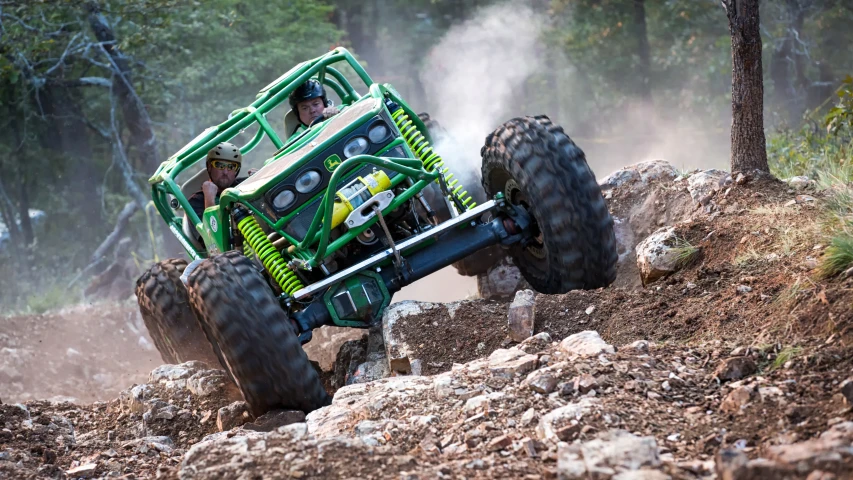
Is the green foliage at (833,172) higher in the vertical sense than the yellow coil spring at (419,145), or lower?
lower

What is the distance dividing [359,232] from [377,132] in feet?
2.51

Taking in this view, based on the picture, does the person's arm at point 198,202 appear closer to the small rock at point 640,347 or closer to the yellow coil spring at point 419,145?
the yellow coil spring at point 419,145

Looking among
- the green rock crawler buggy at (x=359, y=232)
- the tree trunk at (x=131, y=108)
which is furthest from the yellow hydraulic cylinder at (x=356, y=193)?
the tree trunk at (x=131, y=108)

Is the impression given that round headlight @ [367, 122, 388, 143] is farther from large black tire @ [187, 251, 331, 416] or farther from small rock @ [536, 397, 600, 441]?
small rock @ [536, 397, 600, 441]

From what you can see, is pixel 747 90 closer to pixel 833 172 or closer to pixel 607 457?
pixel 833 172

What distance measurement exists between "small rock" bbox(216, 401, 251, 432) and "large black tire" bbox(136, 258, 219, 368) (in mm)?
1757

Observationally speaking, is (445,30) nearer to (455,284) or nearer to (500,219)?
(455,284)

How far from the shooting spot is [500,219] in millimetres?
6895

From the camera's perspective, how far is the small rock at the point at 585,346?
4.88 metres

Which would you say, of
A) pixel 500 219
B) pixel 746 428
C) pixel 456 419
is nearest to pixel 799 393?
pixel 746 428

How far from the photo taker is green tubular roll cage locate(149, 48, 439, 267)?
652cm

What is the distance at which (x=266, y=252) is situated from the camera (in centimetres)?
682

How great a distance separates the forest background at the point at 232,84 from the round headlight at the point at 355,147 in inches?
297

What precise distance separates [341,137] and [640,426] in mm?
3436
